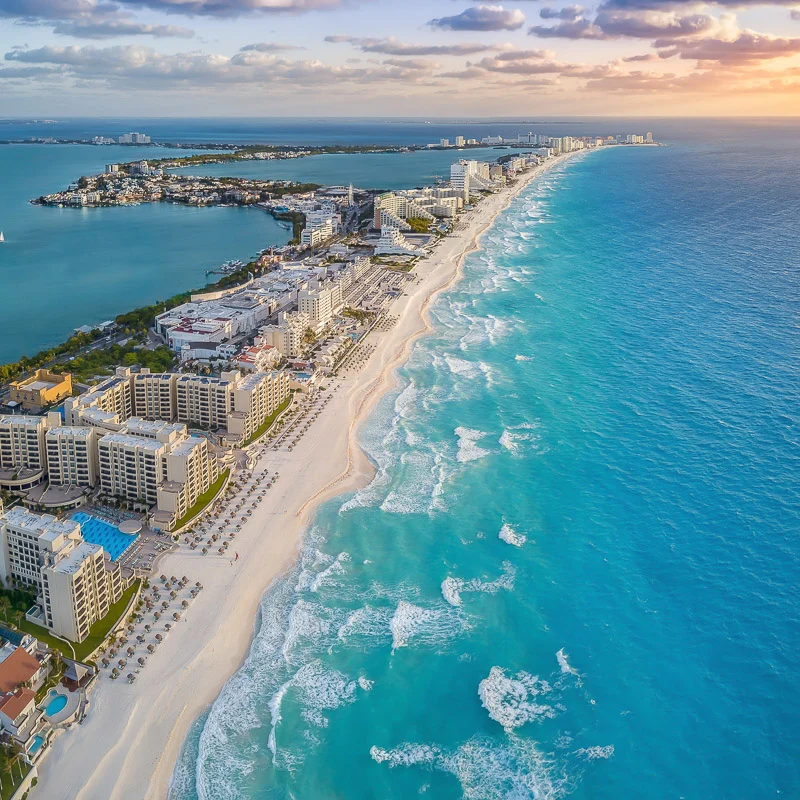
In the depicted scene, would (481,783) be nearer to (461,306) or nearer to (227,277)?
(461,306)

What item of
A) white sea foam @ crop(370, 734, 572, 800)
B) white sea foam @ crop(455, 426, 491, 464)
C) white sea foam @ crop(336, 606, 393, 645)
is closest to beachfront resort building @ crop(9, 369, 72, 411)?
white sea foam @ crop(455, 426, 491, 464)

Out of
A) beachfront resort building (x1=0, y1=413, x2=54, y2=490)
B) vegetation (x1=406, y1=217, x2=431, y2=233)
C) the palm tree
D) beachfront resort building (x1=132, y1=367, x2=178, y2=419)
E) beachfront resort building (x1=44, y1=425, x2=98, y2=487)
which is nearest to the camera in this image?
the palm tree

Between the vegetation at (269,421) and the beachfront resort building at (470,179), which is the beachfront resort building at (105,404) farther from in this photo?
the beachfront resort building at (470,179)

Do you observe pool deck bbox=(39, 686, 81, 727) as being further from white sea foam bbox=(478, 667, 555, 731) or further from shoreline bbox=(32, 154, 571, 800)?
white sea foam bbox=(478, 667, 555, 731)

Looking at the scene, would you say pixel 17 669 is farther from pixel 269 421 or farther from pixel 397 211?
pixel 397 211

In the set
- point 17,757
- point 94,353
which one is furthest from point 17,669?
point 94,353

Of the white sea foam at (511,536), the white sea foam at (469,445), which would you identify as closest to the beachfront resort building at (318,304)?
the white sea foam at (469,445)
